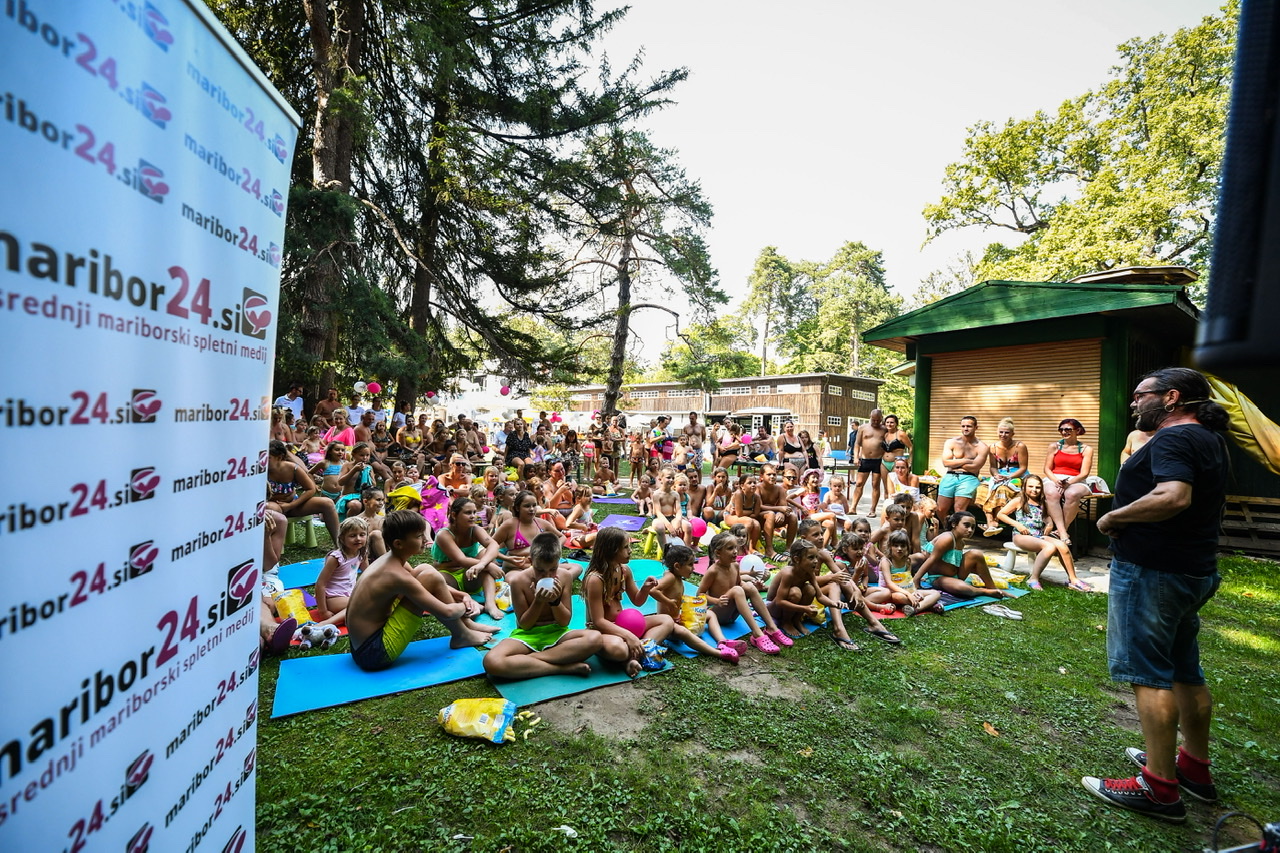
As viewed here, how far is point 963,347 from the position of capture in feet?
32.6

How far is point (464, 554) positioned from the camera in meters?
5.86

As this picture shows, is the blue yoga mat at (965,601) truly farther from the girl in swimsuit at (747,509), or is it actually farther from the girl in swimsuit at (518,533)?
the girl in swimsuit at (518,533)

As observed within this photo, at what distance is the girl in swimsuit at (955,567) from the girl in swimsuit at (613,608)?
11.7 feet

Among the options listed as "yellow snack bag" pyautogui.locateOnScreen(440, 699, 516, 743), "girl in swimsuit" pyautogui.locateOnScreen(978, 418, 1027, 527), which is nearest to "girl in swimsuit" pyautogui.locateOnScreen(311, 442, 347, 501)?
"yellow snack bag" pyautogui.locateOnScreen(440, 699, 516, 743)

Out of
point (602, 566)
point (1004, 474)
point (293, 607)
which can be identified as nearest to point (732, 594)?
point (602, 566)

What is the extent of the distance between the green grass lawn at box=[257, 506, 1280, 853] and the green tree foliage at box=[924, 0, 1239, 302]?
1986 centimetres

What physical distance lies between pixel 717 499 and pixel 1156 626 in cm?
730

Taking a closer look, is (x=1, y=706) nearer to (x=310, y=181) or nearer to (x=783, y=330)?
(x=310, y=181)

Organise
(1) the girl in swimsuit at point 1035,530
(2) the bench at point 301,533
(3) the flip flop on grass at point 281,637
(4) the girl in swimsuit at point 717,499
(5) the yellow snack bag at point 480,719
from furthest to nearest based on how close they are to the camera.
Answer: (4) the girl in swimsuit at point 717,499
(2) the bench at point 301,533
(1) the girl in swimsuit at point 1035,530
(3) the flip flop on grass at point 281,637
(5) the yellow snack bag at point 480,719

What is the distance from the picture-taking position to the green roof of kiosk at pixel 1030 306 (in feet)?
25.6

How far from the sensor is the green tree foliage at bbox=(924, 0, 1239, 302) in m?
18.0

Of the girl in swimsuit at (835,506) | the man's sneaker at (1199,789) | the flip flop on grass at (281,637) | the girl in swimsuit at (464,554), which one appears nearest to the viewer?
the man's sneaker at (1199,789)

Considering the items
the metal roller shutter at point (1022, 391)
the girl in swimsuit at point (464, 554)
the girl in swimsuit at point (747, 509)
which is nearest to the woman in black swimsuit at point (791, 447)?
the metal roller shutter at point (1022, 391)

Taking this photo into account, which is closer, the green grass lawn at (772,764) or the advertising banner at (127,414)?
the advertising banner at (127,414)
